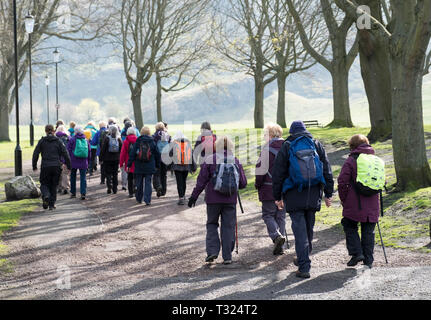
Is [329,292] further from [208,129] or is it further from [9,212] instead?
[9,212]

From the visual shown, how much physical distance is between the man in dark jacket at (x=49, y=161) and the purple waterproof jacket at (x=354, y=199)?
25.5 feet

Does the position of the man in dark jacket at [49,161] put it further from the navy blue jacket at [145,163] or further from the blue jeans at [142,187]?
the blue jeans at [142,187]

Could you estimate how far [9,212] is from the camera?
544 inches

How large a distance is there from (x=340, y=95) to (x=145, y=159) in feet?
58.8

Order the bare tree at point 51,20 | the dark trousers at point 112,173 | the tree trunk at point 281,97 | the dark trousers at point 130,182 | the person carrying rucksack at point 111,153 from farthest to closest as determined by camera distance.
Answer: the tree trunk at point 281,97 → the bare tree at point 51,20 → the dark trousers at point 112,173 → the person carrying rucksack at point 111,153 → the dark trousers at point 130,182

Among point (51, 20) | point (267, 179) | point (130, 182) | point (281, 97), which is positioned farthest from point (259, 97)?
point (267, 179)

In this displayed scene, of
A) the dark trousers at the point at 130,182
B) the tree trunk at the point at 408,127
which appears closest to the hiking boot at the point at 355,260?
the tree trunk at the point at 408,127

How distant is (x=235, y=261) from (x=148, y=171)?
20.5 ft

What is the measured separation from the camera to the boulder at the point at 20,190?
16250 mm

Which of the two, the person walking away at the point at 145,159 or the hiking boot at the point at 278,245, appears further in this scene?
the person walking away at the point at 145,159

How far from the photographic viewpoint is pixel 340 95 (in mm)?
30281

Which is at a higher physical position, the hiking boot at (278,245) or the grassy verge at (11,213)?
the hiking boot at (278,245)

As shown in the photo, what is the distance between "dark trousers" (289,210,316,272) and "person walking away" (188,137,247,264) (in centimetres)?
104

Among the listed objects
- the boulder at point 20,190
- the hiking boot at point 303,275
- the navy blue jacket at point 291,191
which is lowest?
the hiking boot at point 303,275
